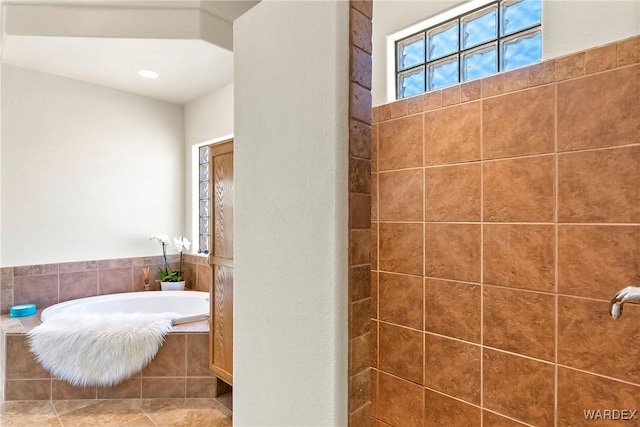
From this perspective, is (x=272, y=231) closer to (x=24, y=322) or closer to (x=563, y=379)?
(x=563, y=379)

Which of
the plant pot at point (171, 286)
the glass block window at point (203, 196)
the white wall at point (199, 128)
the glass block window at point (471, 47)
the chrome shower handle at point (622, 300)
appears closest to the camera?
the chrome shower handle at point (622, 300)

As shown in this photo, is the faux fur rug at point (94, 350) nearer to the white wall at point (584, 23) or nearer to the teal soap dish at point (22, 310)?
the teal soap dish at point (22, 310)

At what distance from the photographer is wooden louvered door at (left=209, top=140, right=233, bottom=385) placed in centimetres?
231

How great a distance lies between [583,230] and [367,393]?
3.34 ft

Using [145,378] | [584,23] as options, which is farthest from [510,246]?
[145,378]

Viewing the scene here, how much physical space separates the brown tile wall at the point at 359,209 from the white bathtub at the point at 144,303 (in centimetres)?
258

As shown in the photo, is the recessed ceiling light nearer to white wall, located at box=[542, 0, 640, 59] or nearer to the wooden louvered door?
the wooden louvered door

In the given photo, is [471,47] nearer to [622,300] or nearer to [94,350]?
[622,300]

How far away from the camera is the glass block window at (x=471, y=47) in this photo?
162 cm

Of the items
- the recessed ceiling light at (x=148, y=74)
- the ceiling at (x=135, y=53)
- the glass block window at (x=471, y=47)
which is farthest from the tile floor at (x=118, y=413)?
the recessed ceiling light at (x=148, y=74)

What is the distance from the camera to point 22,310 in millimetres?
2842

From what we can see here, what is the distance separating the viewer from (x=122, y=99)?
3.60 m

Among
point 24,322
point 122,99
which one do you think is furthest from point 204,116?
point 24,322

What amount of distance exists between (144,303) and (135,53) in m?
2.19
